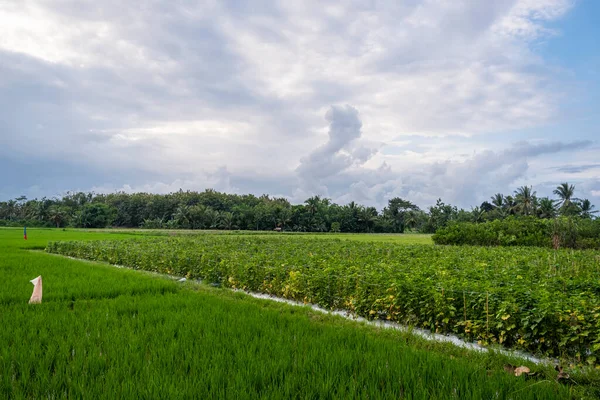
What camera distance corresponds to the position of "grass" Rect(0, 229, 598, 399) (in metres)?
3.36

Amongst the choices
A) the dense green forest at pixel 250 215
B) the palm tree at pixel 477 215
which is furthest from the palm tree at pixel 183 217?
the palm tree at pixel 477 215

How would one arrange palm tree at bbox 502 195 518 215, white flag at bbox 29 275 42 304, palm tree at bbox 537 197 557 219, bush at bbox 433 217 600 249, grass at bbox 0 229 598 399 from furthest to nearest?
1. palm tree at bbox 502 195 518 215
2. palm tree at bbox 537 197 557 219
3. bush at bbox 433 217 600 249
4. white flag at bbox 29 275 42 304
5. grass at bbox 0 229 598 399

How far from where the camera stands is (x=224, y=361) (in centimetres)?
402

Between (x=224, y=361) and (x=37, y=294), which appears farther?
(x=37, y=294)

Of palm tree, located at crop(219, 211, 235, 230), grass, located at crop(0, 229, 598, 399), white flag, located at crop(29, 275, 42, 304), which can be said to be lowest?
grass, located at crop(0, 229, 598, 399)

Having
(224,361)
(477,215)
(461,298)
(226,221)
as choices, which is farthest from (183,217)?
(224,361)

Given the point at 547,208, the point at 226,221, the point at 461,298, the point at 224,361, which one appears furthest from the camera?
the point at 226,221

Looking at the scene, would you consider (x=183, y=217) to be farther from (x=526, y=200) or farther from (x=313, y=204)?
(x=526, y=200)

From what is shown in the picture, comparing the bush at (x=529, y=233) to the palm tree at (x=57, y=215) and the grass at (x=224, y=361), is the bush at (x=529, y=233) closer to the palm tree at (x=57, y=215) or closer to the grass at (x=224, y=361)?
the grass at (x=224, y=361)

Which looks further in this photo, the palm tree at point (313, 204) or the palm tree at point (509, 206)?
the palm tree at point (313, 204)

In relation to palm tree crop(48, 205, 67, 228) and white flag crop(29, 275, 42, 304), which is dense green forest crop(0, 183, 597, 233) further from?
white flag crop(29, 275, 42, 304)

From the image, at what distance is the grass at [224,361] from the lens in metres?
3.36

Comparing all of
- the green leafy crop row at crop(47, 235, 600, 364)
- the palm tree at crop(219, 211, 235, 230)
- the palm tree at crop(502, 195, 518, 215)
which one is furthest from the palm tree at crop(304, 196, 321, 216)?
the green leafy crop row at crop(47, 235, 600, 364)

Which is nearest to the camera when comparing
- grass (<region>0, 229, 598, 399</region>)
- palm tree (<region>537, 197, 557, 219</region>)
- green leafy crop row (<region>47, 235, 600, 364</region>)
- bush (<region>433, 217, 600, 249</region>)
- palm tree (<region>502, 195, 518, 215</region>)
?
grass (<region>0, 229, 598, 399</region>)
